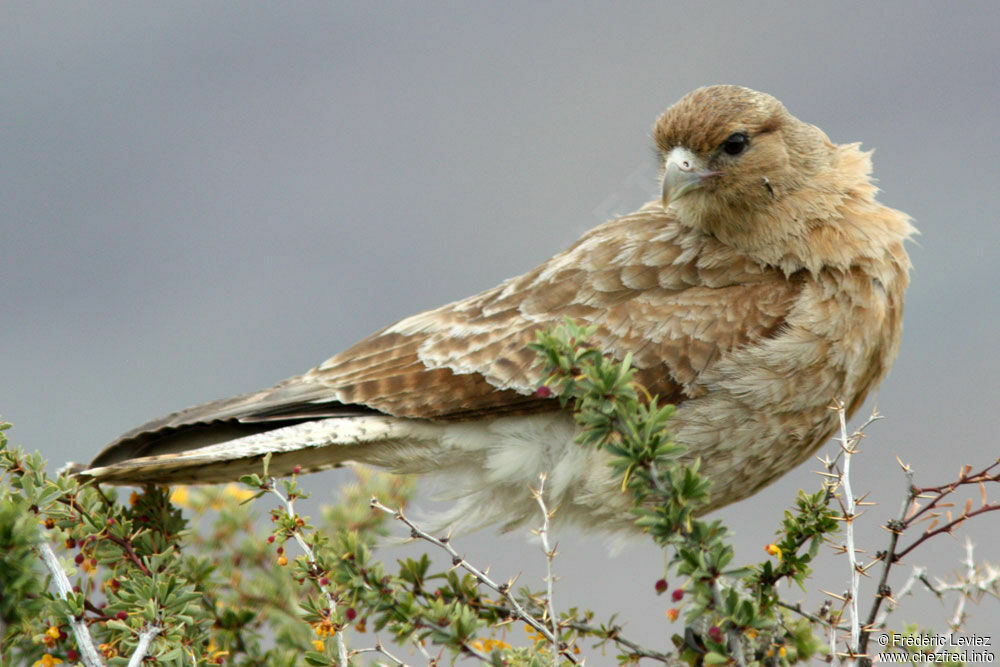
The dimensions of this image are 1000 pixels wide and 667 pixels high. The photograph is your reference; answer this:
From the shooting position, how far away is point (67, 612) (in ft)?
9.97

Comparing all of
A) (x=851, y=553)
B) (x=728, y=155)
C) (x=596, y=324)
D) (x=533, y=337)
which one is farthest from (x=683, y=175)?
(x=851, y=553)

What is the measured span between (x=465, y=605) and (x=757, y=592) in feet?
3.17

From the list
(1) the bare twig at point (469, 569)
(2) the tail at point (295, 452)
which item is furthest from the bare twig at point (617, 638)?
(2) the tail at point (295, 452)

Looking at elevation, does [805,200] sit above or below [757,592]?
above

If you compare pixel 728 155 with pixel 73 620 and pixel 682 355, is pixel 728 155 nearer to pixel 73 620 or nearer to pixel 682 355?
pixel 682 355

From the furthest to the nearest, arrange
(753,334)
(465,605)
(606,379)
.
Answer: (753,334), (465,605), (606,379)

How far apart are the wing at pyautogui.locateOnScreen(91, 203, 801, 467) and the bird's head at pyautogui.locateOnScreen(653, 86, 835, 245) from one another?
0.22 metres

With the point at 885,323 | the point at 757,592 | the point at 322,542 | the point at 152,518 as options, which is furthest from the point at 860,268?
the point at 152,518

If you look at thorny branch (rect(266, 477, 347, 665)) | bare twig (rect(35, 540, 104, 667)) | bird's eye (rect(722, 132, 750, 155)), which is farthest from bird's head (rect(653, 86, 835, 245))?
bare twig (rect(35, 540, 104, 667))

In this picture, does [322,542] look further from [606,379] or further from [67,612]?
[606,379]

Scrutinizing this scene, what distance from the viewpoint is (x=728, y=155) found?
4512 millimetres

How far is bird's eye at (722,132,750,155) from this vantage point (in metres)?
4.48

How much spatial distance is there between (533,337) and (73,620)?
221cm

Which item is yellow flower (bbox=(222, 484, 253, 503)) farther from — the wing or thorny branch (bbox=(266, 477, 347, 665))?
thorny branch (bbox=(266, 477, 347, 665))
